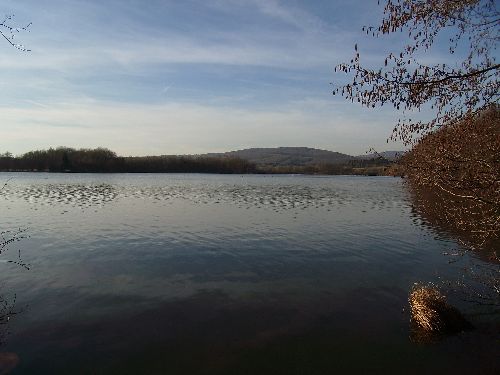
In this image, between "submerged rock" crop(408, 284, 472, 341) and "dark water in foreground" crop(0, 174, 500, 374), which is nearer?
"dark water in foreground" crop(0, 174, 500, 374)

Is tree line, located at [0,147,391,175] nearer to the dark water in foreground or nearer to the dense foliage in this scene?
the dark water in foreground

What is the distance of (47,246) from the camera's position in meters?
23.4

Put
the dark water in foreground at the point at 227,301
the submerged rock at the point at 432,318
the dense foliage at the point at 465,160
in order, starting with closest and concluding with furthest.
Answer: the dense foliage at the point at 465,160 → the dark water in foreground at the point at 227,301 → the submerged rock at the point at 432,318

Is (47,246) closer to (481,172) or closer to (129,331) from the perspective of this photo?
(129,331)

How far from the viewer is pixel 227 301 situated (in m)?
15.0

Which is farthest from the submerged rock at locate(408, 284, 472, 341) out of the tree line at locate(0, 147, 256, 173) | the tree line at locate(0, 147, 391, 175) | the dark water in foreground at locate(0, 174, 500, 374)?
the tree line at locate(0, 147, 256, 173)

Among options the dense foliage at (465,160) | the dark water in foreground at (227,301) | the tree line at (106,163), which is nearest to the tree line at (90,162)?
the tree line at (106,163)

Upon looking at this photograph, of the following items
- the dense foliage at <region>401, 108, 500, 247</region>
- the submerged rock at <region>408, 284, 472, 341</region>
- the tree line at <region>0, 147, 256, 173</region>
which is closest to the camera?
the dense foliage at <region>401, 108, 500, 247</region>

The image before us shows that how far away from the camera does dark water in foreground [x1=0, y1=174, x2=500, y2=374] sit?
10844 millimetres

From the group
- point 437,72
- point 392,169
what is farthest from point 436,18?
point 392,169

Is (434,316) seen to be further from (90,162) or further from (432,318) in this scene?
(90,162)

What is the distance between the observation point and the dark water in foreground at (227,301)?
10844 mm

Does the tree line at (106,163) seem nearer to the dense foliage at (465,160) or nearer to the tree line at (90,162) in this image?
the tree line at (90,162)

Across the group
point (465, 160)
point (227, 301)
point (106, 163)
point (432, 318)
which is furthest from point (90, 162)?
point (465, 160)
